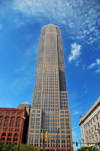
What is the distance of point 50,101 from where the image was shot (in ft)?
447

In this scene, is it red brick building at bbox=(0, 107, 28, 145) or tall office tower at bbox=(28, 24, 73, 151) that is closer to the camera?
red brick building at bbox=(0, 107, 28, 145)

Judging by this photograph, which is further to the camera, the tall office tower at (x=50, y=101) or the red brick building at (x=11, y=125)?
the tall office tower at (x=50, y=101)

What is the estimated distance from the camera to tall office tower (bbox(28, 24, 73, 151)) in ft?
380

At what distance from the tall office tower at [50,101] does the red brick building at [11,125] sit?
376 inches

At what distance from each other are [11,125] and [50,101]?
Result: 4487 cm

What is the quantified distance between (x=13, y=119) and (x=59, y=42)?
124741mm

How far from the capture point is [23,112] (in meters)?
123

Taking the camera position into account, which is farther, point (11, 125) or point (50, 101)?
point (50, 101)

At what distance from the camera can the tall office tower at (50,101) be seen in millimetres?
115750

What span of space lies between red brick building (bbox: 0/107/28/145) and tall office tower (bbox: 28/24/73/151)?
9.56 m

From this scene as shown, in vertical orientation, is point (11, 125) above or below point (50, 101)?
below

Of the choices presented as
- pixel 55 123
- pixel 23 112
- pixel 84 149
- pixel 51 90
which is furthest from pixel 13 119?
pixel 84 149

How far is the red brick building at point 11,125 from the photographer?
111 m

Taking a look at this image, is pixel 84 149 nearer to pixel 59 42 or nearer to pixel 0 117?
pixel 0 117
